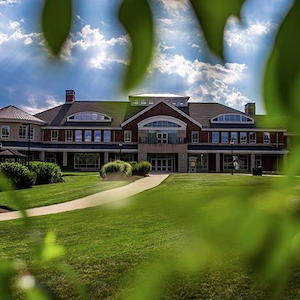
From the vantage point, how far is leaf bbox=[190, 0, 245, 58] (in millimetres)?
557

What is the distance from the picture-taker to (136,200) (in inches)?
37.1

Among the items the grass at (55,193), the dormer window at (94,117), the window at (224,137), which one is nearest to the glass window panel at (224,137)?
the window at (224,137)

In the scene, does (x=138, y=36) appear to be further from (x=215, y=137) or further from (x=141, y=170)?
(x=215, y=137)

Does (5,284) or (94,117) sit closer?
(5,284)

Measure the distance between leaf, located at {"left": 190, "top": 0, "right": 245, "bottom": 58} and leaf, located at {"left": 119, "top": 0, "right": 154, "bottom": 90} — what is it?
8cm

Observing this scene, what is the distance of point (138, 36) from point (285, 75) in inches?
8.9

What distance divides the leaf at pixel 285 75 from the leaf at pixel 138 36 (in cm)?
18

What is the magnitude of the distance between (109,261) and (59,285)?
484cm

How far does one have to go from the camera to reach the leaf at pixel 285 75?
1.72ft

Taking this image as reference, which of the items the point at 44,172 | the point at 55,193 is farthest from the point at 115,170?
the point at 55,193

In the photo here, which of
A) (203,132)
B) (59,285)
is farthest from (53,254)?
(203,132)

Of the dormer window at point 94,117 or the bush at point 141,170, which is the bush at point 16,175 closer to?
the dormer window at point 94,117

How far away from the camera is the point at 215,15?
562mm

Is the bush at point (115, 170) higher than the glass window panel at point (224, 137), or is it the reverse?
the glass window panel at point (224, 137)
